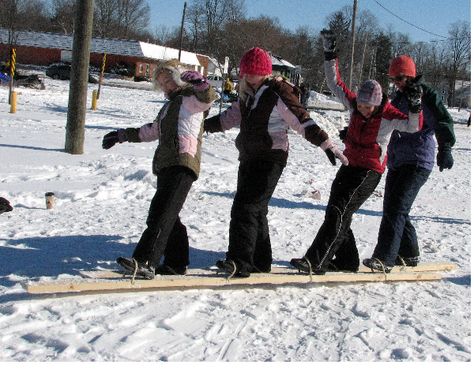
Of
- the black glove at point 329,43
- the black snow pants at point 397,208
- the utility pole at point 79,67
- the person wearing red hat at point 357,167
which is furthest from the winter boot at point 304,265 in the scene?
the utility pole at point 79,67

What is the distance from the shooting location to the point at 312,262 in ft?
14.3

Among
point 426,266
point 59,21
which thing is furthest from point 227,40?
point 59,21

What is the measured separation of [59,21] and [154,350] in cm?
9326

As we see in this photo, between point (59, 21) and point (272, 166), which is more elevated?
point (59, 21)

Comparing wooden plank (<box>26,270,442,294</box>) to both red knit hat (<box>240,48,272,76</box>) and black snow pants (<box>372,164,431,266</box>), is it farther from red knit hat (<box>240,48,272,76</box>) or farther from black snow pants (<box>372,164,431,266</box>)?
red knit hat (<box>240,48,272,76</box>)

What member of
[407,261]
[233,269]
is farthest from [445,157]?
[233,269]

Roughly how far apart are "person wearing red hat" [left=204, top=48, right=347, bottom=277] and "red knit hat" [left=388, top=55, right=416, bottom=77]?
2.99 ft

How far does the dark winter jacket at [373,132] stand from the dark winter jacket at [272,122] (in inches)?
17.6

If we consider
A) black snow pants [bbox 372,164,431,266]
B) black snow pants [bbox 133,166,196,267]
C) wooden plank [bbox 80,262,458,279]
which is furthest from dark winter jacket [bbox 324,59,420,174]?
black snow pants [bbox 133,166,196,267]

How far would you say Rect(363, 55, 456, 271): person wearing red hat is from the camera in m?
4.42

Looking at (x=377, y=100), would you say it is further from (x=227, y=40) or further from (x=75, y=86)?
(x=227, y=40)

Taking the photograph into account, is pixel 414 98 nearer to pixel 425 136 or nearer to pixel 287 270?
pixel 425 136

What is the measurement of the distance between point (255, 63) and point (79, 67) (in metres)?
5.75

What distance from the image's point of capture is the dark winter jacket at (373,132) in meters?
4.19
